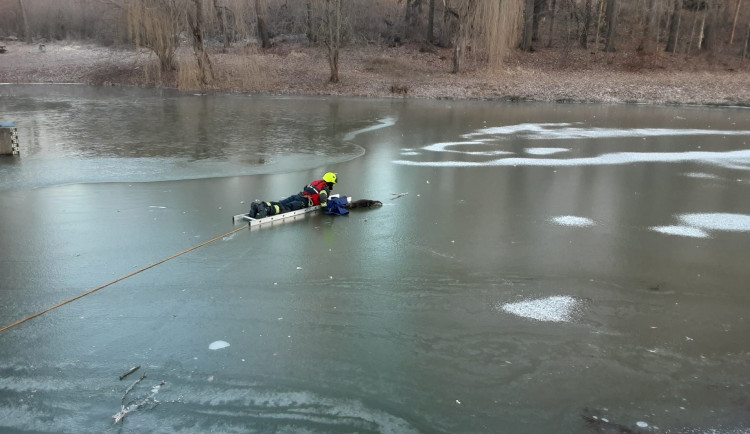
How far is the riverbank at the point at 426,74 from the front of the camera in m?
26.4

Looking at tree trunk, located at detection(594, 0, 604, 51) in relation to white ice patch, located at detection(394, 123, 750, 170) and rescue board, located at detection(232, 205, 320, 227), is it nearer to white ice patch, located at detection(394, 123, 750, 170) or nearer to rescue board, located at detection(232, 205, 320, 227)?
white ice patch, located at detection(394, 123, 750, 170)

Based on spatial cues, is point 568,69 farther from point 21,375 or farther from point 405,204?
point 21,375

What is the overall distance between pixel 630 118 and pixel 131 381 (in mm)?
20026

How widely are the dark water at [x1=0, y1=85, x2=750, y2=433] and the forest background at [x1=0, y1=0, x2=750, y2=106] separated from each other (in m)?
16.7

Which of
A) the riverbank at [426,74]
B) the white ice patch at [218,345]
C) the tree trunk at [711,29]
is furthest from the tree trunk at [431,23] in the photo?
the white ice patch at [218,345]

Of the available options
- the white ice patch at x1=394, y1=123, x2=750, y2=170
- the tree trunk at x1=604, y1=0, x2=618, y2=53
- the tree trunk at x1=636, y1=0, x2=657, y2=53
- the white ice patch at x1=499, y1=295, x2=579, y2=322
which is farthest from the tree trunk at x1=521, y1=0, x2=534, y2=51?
the white ice patch at x1=499, y1=295, x2=579, y2=322

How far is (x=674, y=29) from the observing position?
34125 mm

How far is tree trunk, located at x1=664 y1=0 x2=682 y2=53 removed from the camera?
33.3 m

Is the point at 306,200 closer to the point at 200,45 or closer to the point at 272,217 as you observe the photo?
the point at 272,217

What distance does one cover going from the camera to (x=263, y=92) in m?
27.4

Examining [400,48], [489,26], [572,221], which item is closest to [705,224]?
[572,221]

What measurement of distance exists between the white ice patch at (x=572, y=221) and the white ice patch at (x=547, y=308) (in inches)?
98.4

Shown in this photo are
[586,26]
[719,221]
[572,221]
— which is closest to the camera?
[572,221]

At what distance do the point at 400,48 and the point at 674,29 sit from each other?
1673 cm
